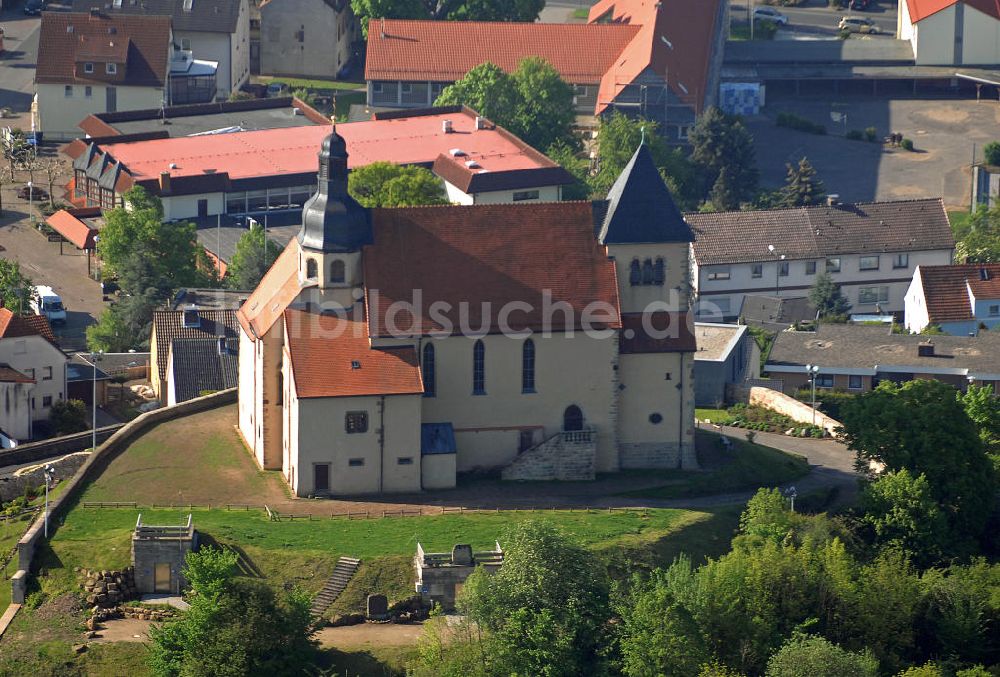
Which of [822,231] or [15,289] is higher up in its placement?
[822,231]

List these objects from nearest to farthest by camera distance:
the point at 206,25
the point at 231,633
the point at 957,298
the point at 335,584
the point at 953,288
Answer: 1. the point at 231,633
2. the point at 335,584
3. the point at 957,298
4. the point at 953,288
5. the point at 206,25

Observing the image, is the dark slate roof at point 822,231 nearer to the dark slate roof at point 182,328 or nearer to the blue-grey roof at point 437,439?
the dark slate roof at point 182,328

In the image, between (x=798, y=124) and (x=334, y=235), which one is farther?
(x=798, y=124)

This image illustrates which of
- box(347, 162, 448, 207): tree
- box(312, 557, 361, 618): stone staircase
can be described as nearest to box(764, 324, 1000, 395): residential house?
box(347, 162, 448, 207): tree

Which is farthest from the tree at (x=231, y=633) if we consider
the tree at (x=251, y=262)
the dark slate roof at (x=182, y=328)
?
the tree at (x=251, y=262)

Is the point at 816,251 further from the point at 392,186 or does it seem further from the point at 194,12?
the point at 194,12

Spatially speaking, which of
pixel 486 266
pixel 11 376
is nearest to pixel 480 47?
pixel 11 376
